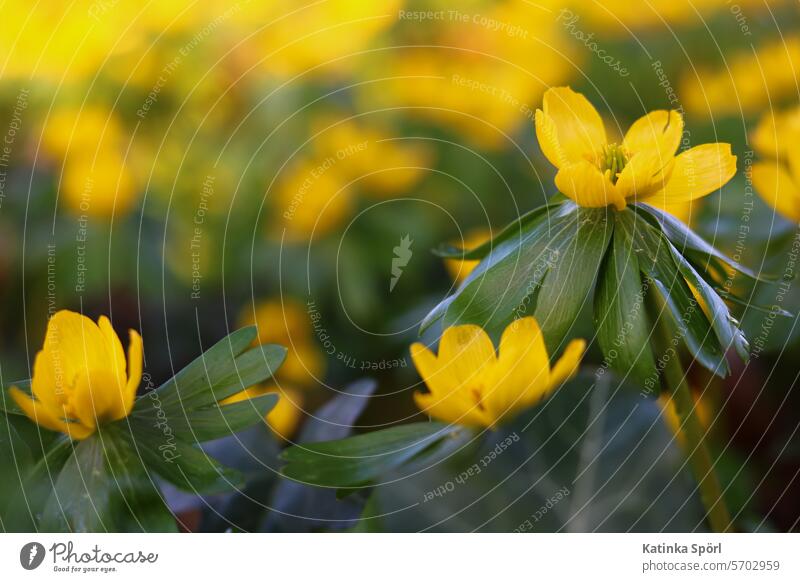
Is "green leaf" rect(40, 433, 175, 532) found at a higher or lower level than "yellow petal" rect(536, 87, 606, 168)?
lower

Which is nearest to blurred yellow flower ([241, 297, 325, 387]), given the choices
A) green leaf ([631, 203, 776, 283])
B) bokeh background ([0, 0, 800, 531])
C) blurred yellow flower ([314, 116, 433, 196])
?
bokeh background ([0, 0, 800, 531])

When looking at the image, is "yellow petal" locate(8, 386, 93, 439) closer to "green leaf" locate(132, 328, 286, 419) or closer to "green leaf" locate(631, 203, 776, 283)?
"green leaf" locate(132, 328, 286, 419)
